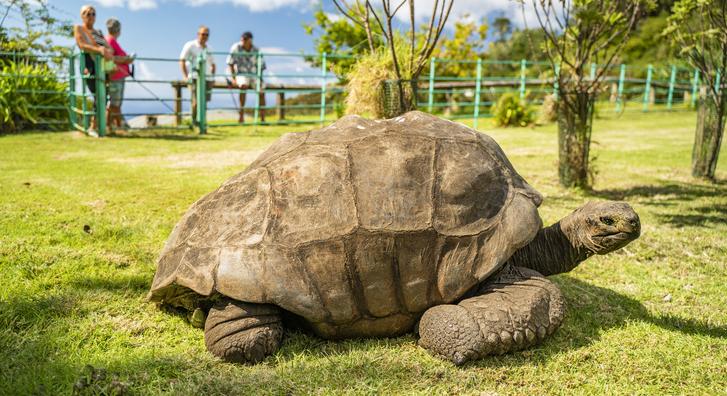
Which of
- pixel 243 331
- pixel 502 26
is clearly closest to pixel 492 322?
pixel 243 331

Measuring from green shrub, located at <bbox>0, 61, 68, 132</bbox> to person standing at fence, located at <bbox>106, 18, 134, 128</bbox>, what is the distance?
3.74 ft

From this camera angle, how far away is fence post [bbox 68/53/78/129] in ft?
38.0

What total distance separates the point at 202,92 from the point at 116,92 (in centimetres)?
182

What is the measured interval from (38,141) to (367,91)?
5958 mm

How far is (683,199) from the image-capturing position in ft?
21.3

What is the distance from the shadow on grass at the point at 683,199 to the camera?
5.59 meters

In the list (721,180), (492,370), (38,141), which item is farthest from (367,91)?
(492,370)

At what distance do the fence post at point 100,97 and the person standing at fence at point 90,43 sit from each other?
58mm

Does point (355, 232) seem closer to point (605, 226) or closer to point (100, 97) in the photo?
point (605, 226)

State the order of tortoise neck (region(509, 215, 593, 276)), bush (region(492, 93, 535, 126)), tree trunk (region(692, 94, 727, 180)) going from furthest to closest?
bush (region(492, 93, 535, 126)) → tree trunk (region(692, 94, 727, 180)) → tortoise neck (region(509, 215, 593, 276))

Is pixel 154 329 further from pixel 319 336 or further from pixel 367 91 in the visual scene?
pixel 367 91

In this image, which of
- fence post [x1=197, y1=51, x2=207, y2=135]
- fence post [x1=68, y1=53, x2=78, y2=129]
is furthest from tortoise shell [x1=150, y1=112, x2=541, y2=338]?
fence post [x1=68, y1=53, x2=78, y2=129]

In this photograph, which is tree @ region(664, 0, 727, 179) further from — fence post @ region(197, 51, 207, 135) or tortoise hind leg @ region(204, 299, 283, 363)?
fence post @ region(197, 51, 207, 135)

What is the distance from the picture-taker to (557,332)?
3.05 meters
